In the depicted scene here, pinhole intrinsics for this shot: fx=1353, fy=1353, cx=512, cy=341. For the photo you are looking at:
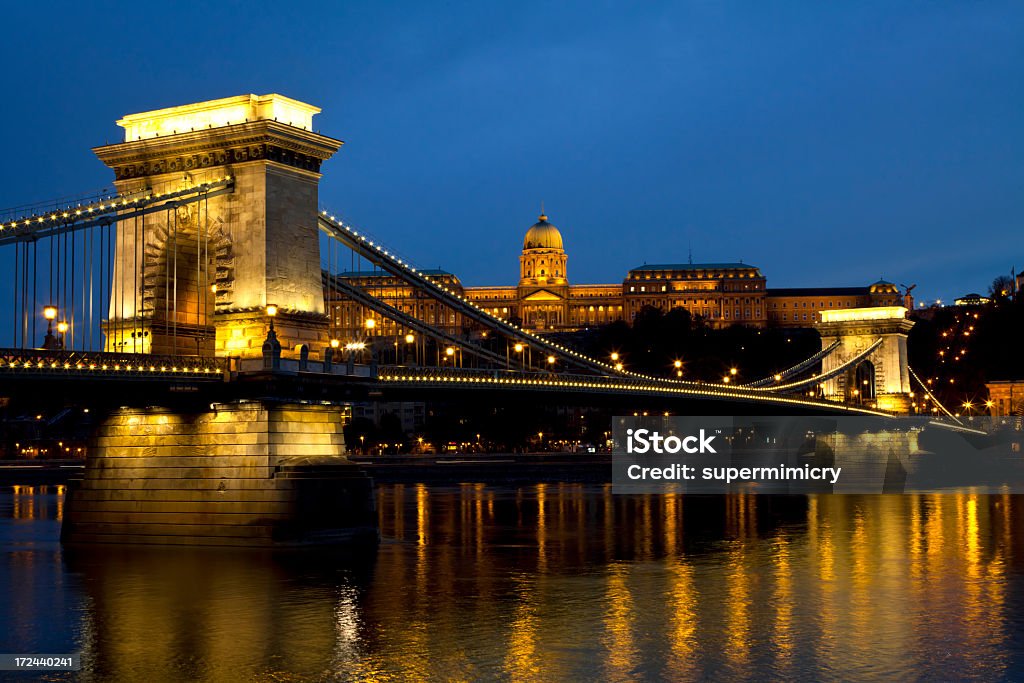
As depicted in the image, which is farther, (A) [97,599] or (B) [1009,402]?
(B) [1009,402]

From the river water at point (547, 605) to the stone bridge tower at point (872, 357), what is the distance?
6218 centimetres

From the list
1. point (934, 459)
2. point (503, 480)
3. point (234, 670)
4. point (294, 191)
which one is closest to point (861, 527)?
point (294, 191)

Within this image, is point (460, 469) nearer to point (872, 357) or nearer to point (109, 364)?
point (872, 357)

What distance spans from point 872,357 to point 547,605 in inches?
3491

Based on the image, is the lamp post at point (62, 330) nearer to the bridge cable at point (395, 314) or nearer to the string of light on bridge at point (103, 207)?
the string of light on bridge at point (103, 207)

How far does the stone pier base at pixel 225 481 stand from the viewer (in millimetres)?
37406

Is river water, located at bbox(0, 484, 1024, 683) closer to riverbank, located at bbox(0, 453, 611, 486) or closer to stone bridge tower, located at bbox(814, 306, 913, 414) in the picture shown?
riverbank, located at bbox(0, 453, 611, 486)

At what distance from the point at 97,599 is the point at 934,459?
7699 cm

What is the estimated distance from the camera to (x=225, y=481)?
37.9m

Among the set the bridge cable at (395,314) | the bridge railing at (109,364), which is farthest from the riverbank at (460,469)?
the bridge railing at (109,364)

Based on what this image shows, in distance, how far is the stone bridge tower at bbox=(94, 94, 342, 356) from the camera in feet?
131

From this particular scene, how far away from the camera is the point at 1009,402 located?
12119cm

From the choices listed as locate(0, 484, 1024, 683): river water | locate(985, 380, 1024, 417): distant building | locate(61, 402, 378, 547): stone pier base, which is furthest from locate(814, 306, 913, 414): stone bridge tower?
locate(61, 402, 378, 547): stone pier base

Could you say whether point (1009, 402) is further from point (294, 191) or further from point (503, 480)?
point (294, 191)
